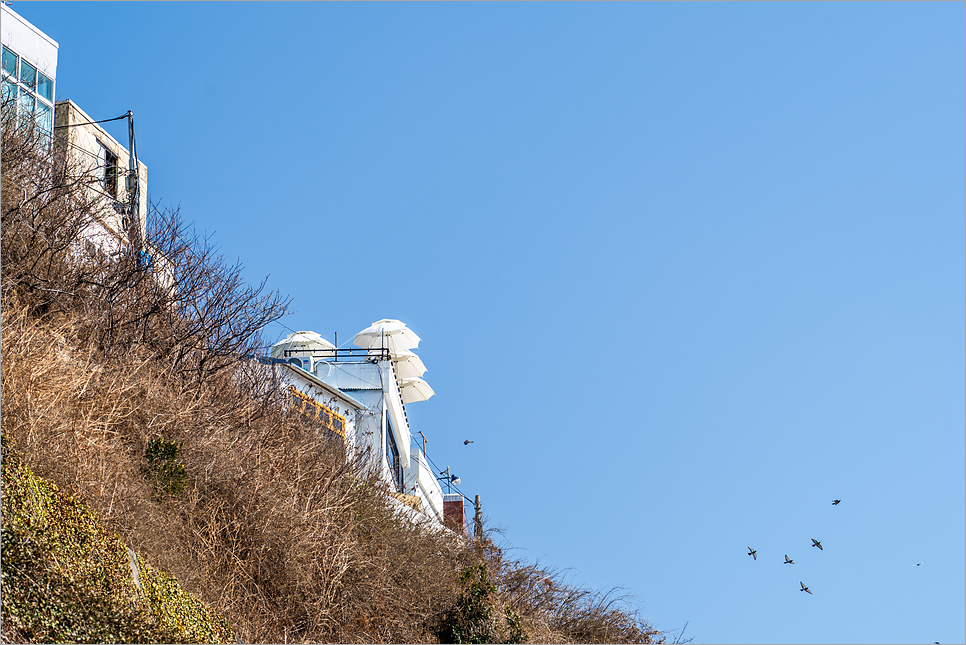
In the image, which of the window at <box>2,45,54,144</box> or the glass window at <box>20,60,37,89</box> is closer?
the window at <box>2,45,54,144</box>

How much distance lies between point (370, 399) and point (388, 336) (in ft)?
23.4

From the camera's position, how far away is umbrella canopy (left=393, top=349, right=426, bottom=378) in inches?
1419

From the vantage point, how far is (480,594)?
50.3 ft

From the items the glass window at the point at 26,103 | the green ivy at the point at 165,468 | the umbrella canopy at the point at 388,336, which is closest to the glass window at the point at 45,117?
the glass window at the point at 26,103

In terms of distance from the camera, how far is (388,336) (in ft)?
116

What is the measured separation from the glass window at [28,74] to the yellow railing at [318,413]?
28.4 ft

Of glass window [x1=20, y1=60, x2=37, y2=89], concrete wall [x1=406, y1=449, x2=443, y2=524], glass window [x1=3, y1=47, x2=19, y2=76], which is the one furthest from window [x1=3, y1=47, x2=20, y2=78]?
concrete wall [x1=406, y1=449, x2=443, y2=524]

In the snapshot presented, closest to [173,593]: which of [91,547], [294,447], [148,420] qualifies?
[91,547]

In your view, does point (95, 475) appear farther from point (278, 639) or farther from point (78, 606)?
point (278, 639)

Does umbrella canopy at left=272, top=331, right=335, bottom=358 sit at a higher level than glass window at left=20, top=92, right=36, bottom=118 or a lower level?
lower

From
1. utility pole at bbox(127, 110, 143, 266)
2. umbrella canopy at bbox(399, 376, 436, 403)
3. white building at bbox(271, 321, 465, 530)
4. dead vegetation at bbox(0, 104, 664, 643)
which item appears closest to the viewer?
dead vegetation at bbox(0, 104, 664, 643)

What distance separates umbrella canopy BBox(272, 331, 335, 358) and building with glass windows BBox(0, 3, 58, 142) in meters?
12.5

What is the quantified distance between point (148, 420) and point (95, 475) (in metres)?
2.27

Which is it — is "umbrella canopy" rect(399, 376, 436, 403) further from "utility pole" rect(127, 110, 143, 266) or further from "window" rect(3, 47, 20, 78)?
"window" rect(3, 47, 20, 78)
